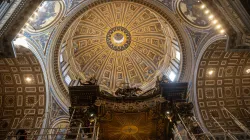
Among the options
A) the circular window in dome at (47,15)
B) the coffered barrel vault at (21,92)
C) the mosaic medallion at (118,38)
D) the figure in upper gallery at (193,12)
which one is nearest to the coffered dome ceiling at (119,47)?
the mosaic medallion at (118,38)

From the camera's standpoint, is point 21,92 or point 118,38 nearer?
point 21,92

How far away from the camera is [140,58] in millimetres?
22016

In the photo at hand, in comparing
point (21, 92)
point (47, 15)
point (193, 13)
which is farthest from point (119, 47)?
point (21, 92)

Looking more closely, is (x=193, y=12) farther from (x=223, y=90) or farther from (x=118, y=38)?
(x=118, y=38)

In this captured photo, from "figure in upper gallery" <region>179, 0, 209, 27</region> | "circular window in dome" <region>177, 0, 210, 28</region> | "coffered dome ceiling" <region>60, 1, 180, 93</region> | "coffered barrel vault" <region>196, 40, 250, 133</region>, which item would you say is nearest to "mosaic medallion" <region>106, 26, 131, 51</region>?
"coffered dome ceiling" <region>60, 1, 180, 93</region>

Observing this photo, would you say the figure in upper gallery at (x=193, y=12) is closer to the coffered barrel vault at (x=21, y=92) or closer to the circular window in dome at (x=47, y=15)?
the circular window in dome at (x=47, y=15)

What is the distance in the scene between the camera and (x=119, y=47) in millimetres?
22969

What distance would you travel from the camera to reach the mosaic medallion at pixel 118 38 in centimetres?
2230

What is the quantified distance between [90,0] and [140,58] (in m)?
9.06

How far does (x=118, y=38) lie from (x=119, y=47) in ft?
3.03

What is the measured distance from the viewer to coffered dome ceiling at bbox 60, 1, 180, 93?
19406 mm

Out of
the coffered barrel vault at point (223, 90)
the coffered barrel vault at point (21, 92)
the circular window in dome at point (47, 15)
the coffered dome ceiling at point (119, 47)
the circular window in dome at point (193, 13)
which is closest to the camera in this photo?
the circular window in dome at point (193, 13)

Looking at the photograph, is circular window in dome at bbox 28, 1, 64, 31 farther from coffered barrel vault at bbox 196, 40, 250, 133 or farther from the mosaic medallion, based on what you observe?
coffered barrel vault at bbox 196, 40, 250, 133

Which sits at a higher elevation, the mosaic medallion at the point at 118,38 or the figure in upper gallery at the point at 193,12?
the mosaic medallion at the point at 118,38
